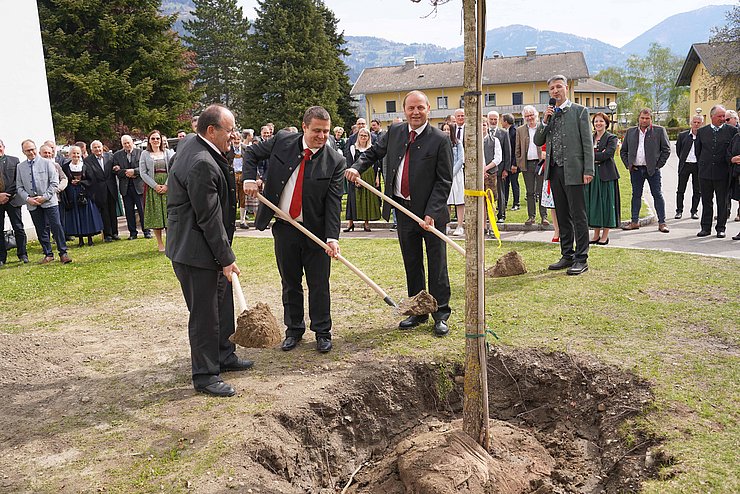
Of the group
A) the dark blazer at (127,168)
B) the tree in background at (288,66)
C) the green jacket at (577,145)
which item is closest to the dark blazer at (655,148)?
the green jacket at (577,145)

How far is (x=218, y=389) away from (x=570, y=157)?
5.25 meters

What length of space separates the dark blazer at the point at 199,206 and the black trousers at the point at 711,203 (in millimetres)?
8573

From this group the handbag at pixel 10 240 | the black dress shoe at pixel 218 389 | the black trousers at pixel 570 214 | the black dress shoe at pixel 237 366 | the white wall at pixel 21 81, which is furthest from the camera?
the white wall at pixel 21 81

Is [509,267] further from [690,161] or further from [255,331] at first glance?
[690,161]

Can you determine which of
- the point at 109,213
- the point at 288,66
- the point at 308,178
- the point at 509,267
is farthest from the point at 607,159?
the point at 288,66

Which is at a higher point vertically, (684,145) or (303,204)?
(684,145)

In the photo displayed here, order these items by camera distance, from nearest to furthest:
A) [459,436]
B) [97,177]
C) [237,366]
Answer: [459,436]
[237,366]
[97,177]

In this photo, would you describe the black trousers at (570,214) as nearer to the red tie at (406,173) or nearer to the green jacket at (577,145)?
the green jacket at (577,145)

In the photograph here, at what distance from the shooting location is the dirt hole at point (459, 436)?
3.83 meters

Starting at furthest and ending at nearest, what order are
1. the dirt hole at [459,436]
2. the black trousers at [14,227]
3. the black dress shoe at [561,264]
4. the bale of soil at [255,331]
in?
the black trousers at [14,227] → the black dress shoe at [561,264] → the bale of soil at [255,331] → the dirt hole at [459,436]

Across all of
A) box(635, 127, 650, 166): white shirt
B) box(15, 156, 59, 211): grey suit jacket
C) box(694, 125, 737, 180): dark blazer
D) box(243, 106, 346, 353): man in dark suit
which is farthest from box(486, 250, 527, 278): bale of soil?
box(15, 156, 59, 211): grey suit jacket

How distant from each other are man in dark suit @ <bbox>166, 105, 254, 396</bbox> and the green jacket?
15.1 ft

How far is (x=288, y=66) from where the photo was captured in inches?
1599

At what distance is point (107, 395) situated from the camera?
4.93 m
